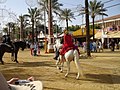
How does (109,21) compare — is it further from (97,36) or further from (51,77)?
(51,77)

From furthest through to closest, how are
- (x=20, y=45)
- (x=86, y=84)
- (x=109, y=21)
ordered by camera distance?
(x=109, y=21), (x=20, y=45), (x=86, y=84)

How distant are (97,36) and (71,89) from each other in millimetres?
44195

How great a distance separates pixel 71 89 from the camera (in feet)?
31.9

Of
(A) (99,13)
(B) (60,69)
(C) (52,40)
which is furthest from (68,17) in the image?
(B) (60,69)

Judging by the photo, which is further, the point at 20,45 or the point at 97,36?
the point at 97,36

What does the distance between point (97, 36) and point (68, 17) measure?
22687 mm

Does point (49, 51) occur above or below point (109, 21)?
below

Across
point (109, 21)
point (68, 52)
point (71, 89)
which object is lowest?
point (71, 89)

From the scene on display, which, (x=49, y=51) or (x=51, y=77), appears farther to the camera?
(x=49, y=51)

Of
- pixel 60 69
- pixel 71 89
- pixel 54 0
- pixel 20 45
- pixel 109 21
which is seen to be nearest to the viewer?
pixel 71 89

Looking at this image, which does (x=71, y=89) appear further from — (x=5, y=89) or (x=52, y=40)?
(x=52, y=40)

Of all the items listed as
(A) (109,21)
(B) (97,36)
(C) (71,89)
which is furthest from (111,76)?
(A) (109,21)

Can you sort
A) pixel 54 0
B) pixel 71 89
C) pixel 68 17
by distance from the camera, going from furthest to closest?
pixel 68 17 < pixel 54 0 < pixel 71 89

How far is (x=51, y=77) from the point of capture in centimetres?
1234
